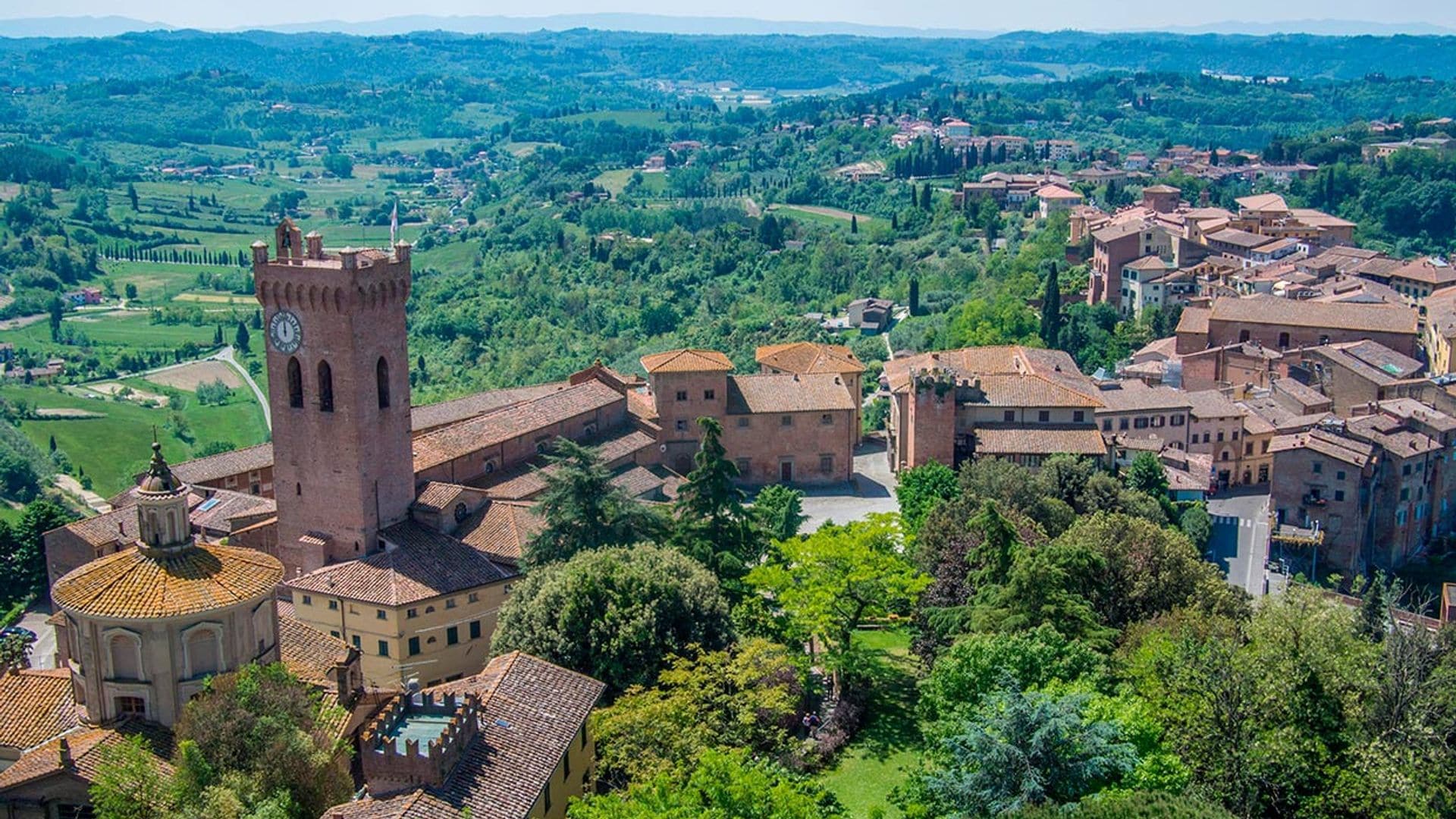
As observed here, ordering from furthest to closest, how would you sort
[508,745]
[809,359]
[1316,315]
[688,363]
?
[1316,315], [809,359], [688,363], [508,745]

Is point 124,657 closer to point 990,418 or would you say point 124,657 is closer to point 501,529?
point 501,529

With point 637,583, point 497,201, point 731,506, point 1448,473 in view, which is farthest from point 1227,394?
point 497,201

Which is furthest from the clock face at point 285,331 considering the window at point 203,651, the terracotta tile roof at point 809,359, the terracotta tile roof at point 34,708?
the terracotta tile roof at point 809,359

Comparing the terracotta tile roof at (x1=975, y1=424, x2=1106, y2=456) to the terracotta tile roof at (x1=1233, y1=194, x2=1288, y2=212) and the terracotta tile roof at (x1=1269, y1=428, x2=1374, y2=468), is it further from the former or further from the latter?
the terracotta tile roof at (x1=1233, y1=194, x2=1288, y2=212)

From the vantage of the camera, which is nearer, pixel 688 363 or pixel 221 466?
pixel 221 466

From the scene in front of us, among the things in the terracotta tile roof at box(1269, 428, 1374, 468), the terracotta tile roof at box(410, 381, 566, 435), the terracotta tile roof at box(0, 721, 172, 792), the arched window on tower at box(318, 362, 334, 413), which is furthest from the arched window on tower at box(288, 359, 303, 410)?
the terracotta tile roof at box(1269, 428, 1374, 468)

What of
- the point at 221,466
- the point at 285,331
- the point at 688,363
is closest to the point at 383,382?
the point at 285,331
